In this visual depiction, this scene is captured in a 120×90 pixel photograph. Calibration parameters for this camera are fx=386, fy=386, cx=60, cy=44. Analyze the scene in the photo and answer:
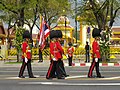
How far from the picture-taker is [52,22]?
A: 183 ft

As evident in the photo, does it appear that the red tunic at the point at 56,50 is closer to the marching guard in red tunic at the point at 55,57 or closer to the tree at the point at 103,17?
the marching guard in red tunic at the point at 55,57

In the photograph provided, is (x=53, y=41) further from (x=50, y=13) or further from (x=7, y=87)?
(x=50, y=13)

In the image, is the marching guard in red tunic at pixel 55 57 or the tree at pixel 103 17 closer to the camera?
the marching guard in red tunic at pixel 55 57

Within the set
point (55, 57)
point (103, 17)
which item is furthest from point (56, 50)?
point (103, 17)

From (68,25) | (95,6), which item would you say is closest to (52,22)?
(68,25)

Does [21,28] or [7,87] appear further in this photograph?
[21,28]

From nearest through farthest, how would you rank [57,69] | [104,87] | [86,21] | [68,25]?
[104,87]
[57,69]
[86,21]
[68,25]

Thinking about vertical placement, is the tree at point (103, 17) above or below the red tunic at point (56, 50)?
above

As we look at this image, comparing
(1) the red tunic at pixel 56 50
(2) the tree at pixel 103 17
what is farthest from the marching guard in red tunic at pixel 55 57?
(2) the tree at pixel 103 17

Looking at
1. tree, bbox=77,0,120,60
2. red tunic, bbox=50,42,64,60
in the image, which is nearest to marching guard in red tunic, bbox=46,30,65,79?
red tunic, bbox=50,42,64,60

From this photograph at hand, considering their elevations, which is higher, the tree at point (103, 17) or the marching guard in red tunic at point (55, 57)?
the tree at point (103, 17)

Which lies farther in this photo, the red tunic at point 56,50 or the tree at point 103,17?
the tree at point 103,17

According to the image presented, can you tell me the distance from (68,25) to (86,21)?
21.2 metres

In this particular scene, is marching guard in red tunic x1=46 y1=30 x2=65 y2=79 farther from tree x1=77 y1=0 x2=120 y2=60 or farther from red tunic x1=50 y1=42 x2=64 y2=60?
tree x1=77 y1=0 x2=120 y2=60
